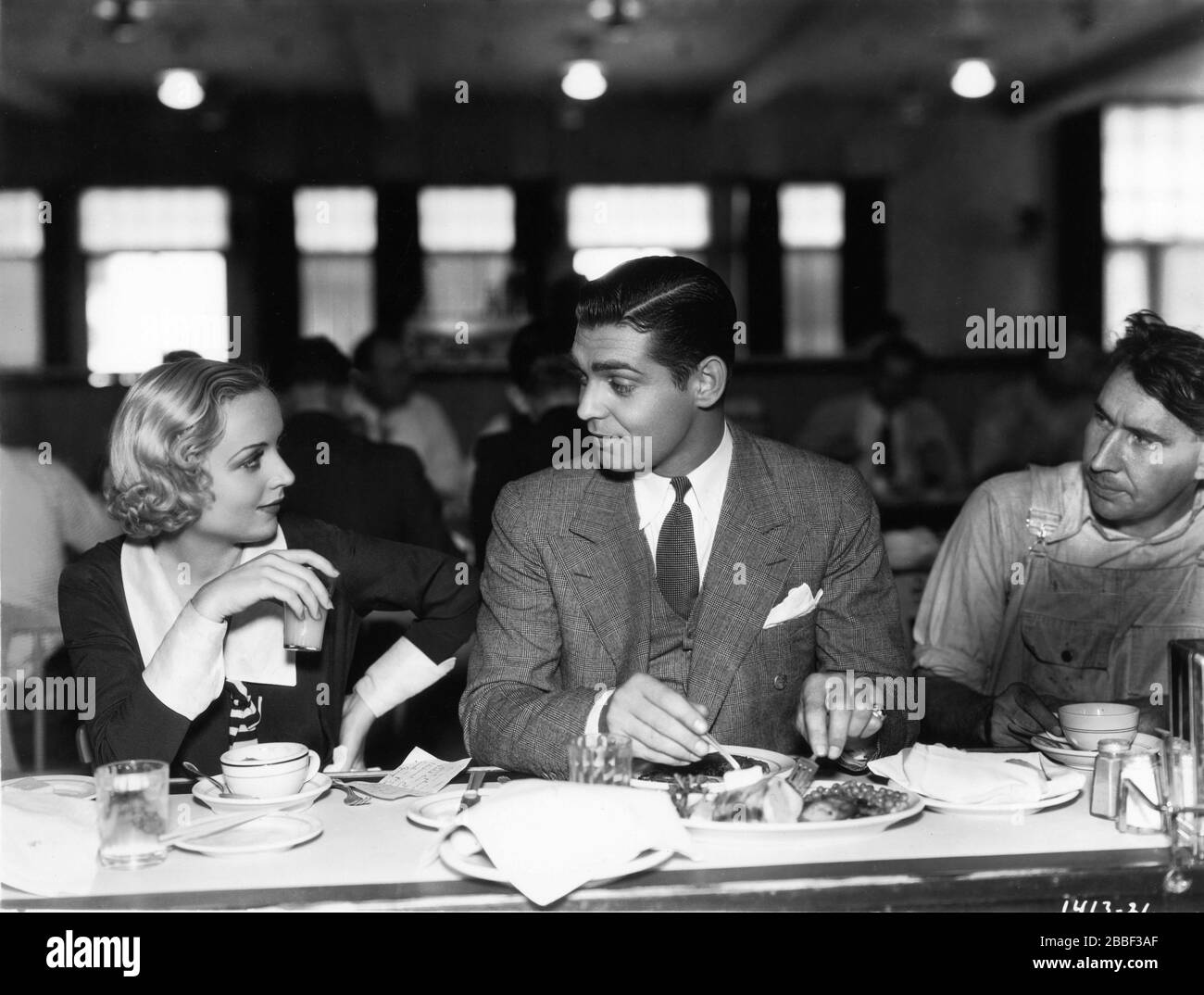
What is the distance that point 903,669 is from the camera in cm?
238

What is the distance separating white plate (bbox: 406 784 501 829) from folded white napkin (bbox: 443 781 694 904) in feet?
0.34

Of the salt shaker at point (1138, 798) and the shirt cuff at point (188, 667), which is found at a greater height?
the shirt cuff at point (188, 667)

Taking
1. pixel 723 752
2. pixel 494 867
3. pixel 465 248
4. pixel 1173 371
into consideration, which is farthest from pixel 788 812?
pixel 465 248

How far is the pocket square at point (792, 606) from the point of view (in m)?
2.41

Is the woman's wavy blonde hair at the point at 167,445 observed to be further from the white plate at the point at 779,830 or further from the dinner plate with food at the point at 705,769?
the white plate at the point at 779,830

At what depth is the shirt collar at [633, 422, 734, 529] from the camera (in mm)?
2486

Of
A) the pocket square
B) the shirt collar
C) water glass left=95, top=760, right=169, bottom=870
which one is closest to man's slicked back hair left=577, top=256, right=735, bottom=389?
the shirt collar

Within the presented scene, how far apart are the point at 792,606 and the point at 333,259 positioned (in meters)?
7.88

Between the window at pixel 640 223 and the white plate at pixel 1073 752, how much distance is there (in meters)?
7.96

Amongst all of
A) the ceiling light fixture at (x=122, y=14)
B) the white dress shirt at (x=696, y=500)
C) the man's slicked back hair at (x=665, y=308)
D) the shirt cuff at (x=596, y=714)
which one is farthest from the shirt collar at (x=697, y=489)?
the ceiling light fixture at (x=122, y=14)

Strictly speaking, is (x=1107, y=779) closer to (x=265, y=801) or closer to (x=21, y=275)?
(x=265, y=801)

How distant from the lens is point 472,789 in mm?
1994

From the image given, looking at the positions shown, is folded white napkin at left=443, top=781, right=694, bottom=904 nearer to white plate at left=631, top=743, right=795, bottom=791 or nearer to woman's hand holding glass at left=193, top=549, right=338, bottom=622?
white plate at left=631, top=743, right=795, bottom=791
